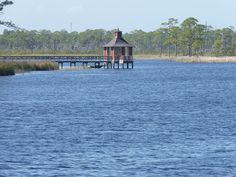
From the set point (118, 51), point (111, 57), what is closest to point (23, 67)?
point (118, 51)

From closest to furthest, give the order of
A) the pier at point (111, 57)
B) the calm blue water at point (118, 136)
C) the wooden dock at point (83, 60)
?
1. the calm blue water at point (118, 136)
2. the pier at point (111, 57)
3. the wooden dock at point (83, 60)

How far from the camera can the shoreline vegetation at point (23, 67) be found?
115m

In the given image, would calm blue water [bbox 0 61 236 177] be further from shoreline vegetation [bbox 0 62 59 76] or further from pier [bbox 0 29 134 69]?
pier [bbox 0 29 134 69]

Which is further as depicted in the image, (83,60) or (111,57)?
(83,60)

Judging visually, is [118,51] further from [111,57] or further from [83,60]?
[83,60]

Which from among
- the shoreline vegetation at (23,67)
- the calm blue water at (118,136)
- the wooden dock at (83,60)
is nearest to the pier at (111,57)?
the wooden dock at (83,60)

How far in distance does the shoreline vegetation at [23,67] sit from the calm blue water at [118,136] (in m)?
40.2

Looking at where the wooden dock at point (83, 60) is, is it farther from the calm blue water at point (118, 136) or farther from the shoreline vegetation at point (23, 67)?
the calm blue water at point (118, 136)

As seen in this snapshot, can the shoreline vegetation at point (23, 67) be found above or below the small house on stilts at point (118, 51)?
below

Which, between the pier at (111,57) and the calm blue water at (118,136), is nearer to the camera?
the calm blue water at (118,136)

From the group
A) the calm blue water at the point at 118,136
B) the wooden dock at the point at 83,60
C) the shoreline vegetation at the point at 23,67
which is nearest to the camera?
the calm blue water at the point at 118,136

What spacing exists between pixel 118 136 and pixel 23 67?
87793 mm

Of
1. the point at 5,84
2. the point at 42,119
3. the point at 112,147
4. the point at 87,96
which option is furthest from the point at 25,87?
the point at 112,147

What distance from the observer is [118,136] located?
42.4 meters
